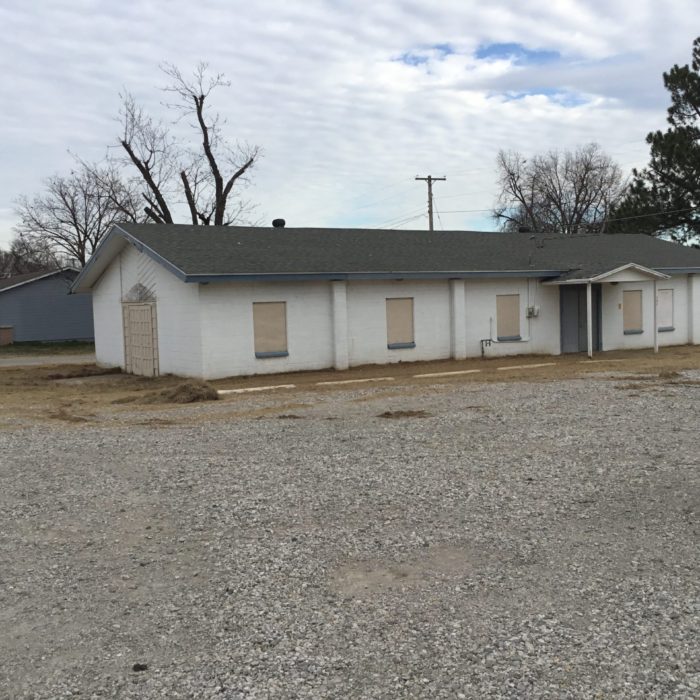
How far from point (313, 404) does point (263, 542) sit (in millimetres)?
7791

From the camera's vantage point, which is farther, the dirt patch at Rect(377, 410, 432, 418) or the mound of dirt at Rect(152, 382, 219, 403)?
the mound of dirt at Rect(152, 382, 219, 403)

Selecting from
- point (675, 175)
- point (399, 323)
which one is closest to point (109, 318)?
point (399, 323)

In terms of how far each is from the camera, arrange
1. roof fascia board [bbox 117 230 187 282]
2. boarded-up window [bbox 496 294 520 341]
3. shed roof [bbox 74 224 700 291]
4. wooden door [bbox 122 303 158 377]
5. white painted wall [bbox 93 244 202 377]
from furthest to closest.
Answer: boarded-up window [bbox 496 294 520 341], wooden door [bbox 122 303 158 377], shed roof [bbox 74 224 700 291], white painted wall [bbox 93 244 202 377], roof fascia board [bbox 117 230 187 282]

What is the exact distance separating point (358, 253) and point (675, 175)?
22.1 m

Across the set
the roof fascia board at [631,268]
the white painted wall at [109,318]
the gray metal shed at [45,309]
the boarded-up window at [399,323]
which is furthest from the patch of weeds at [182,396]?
the gray metal shed at [45,309]

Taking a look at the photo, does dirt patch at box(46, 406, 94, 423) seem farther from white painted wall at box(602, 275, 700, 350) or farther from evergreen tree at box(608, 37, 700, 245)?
evergreen tree at box(608, 37, 700, 245)

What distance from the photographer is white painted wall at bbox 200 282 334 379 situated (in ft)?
57.0

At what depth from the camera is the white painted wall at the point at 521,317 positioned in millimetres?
21484

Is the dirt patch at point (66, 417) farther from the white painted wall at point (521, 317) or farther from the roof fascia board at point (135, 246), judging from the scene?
the white painted wall at point (521, 317)

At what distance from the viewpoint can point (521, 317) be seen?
2225 centimetres

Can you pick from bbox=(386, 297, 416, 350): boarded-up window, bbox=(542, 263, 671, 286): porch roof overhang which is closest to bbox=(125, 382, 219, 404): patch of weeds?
bbox=(386, 297, 416, 350): boarded-up window

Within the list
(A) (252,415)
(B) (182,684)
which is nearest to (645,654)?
(B) (182,684)

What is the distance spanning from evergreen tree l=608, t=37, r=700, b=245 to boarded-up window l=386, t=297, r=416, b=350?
2137 cm

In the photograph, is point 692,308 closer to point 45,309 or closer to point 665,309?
point 665,309
